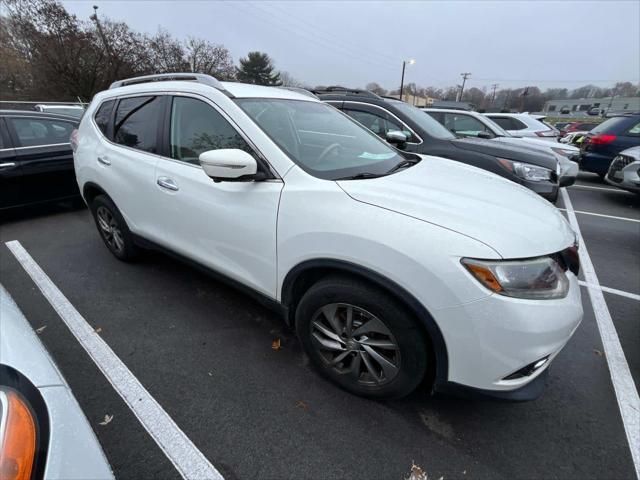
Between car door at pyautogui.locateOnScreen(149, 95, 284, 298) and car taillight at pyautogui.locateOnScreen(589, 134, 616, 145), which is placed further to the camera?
car taillight at pyautogui.locateOnScreen(589, 134, 616, 145)

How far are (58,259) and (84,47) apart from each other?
82.9 feet

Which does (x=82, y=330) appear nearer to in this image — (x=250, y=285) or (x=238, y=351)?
(x=238, y=351)

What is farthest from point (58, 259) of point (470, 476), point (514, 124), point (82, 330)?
point (514, 124)

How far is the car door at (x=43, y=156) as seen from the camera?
15.0 feet

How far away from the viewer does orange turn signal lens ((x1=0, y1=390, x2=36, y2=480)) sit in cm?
85

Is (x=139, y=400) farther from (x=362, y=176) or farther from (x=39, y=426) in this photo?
(x=362, y=176)

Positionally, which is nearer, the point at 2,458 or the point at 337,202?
the point at 2,458

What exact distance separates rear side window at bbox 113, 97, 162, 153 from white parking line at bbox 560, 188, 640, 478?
365 cm

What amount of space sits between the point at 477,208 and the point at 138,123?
277 cm

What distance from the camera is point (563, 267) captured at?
1.72 m

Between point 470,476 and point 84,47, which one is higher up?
point 84,47

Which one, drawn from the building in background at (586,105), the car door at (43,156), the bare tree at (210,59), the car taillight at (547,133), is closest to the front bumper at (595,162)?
the car taillight at (547,133)

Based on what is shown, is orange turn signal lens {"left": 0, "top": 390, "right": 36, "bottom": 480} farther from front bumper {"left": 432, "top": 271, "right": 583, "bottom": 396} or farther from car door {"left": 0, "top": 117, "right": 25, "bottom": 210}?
car door {"left": 0, "top": 117, "right": 25, "bottom": 210}

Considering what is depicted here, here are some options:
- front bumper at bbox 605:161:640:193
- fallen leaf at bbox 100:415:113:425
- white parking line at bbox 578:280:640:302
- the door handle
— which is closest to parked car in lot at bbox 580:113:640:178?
front bumper at bbox 605:161:640:193
